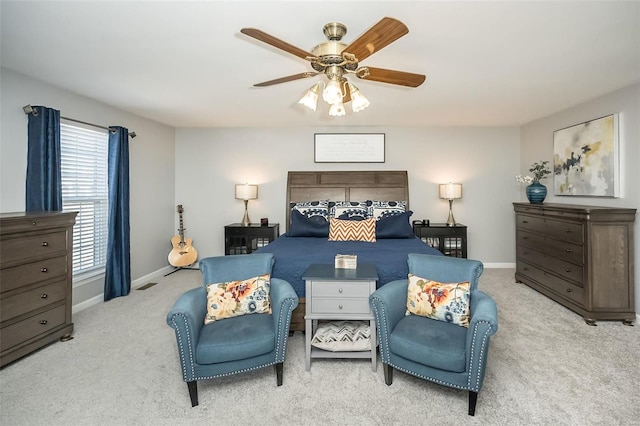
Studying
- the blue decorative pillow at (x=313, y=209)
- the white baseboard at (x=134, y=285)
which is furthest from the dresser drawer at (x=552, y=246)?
the white baseboard at (x=134, y=285)

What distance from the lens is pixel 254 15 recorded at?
2.06 m

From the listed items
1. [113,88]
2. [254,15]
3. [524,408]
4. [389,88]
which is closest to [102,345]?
[113,88]

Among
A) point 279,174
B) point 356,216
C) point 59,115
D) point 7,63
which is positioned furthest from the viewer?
point 279,174

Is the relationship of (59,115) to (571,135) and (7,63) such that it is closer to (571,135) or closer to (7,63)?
(7,63)

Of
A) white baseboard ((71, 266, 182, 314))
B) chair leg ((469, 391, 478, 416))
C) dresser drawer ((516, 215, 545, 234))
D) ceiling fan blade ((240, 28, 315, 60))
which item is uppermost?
ceiling fan blade ((240, 28, 315, 60))

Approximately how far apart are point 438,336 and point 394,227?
7.42ft

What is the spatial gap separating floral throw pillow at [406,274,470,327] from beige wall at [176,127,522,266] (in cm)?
328

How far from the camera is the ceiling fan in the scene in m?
1.68

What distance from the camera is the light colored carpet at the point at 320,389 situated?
191 cm

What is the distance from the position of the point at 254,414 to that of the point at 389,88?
10.8 feet

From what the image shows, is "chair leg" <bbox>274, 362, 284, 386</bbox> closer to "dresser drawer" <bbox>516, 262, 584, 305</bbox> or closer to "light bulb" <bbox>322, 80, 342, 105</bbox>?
"light bulb" <bbox>322, 80, 342, 105</bbox>

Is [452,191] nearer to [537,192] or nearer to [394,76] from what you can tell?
[537,192]

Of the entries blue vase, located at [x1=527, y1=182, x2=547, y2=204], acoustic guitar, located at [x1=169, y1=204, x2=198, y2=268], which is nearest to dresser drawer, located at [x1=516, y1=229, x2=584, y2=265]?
blue vase, located at [x1=527, y1=182, x2=547, y2=204]

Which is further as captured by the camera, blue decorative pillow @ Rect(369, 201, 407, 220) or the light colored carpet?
blue decorative pillow @ Rect(369, 201, 407, 220)
